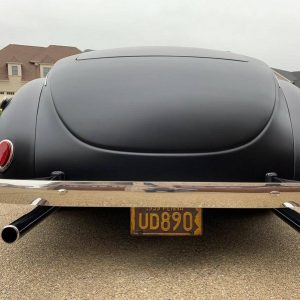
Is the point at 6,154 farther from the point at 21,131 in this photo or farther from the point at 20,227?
the point at 20,227

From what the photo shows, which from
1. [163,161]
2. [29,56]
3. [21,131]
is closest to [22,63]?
[29,56]

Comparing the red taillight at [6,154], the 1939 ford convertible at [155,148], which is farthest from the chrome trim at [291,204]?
the red taillight at [6,154]

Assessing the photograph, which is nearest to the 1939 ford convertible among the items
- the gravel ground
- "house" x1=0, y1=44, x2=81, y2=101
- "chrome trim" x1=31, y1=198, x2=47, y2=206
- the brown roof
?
"chrome trim" x1=31, y1=198, x2=47, y2=206

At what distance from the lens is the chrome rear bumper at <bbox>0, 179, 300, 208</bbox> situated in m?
2.04

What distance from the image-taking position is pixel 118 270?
2350mm

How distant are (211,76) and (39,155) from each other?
113cm

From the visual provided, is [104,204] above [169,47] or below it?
below

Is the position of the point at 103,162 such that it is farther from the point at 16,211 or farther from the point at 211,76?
the point at 16,211

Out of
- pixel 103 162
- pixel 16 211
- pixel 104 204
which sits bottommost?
pixel 16 211

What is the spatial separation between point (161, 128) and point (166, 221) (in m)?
0.51

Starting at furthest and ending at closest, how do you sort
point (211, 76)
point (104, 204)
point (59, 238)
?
point (59, 238), point (211, 76), point (104, 204)

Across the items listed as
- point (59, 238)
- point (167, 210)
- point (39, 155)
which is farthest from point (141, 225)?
point (59, 238)

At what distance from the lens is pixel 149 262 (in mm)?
2467

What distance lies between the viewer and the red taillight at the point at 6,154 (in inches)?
91.2
